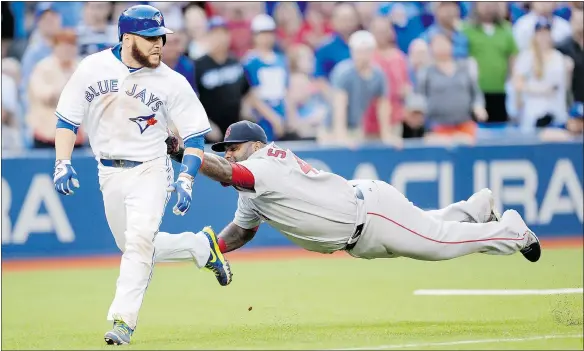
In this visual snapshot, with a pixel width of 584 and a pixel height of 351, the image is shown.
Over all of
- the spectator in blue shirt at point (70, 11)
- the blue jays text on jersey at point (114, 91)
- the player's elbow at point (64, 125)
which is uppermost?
the blue jays text on jersey at point (114, 91)

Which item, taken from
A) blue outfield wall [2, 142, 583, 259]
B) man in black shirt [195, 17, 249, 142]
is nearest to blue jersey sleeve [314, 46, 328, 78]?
man in black shirt [195, 17, 249, 142]

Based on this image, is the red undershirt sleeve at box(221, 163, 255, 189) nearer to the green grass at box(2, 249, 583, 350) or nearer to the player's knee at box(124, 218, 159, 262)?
the player's knee at box(124, 218, 159, 262)

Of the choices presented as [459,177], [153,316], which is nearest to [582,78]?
[459,177]

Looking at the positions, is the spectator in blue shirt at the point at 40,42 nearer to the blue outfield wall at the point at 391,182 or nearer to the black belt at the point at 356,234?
the blue outfield wall at the point at 391,182

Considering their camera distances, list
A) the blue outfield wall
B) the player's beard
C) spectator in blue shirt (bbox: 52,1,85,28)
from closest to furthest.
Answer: the player's beard < the blue outfield wall < spectator in blue shirt (bbox: 52,1,85,28)

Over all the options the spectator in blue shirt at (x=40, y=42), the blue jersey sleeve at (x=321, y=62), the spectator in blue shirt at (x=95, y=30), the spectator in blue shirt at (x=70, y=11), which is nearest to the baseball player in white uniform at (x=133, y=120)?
the spectator in blue shirt at (x=40, y=42)

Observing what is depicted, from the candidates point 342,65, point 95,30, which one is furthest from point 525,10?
point 95,30
